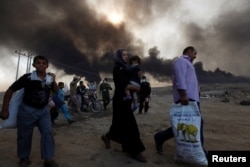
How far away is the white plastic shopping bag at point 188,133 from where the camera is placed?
4.41 m

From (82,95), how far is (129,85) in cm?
970

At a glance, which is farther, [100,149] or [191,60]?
[100,149]

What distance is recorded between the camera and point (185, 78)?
183 inches

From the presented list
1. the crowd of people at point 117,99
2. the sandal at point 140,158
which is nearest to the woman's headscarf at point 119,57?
the crowd of people at point 117,99

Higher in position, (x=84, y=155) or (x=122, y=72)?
(x=122, y=72)

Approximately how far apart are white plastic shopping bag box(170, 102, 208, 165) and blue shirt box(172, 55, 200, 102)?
192 mm

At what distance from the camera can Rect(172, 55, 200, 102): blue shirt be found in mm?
4570

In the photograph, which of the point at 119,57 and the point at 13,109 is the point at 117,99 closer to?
the point at 119,57

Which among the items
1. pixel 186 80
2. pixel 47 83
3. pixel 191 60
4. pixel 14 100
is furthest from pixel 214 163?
pixel 14 100

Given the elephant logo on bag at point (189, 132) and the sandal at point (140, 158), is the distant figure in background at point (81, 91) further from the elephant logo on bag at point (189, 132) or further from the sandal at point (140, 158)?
the elephant logo on bag at point (189, 132)

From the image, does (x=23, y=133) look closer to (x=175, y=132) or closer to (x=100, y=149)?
(x=100, y=149)

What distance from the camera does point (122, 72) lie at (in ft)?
15.8

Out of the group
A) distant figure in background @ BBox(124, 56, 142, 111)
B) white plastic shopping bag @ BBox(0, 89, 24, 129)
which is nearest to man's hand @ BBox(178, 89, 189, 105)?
distant figure in background @ BBox(124, 56, 142, 111)

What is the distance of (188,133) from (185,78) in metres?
0.84
